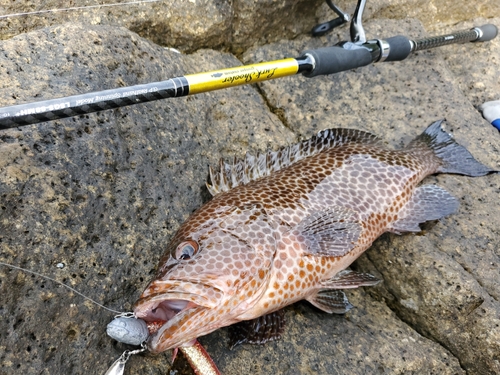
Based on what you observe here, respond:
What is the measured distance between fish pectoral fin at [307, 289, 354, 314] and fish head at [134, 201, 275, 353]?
1.73 feet

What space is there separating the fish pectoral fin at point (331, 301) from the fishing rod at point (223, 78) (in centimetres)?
145

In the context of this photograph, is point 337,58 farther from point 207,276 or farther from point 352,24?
point 207,276

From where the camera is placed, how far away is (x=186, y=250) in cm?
237

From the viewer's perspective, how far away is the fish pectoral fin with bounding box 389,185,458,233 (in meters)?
3.18

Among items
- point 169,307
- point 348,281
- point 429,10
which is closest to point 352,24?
point 429,10

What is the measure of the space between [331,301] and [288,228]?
1.95 feet

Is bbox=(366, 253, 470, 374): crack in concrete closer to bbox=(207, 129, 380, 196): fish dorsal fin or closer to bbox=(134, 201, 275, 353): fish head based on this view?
bbox=(207, 129, 380, 196): fish dorsal fin

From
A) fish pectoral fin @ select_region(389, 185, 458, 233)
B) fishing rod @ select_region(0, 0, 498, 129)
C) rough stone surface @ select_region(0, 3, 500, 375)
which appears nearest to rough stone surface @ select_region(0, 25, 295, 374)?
rough stone surface @ select_region(0, 3, 500, 375)

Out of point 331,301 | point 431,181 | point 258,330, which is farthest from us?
point 431,181

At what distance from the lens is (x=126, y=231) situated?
8.41 feet

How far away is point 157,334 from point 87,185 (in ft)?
3.13

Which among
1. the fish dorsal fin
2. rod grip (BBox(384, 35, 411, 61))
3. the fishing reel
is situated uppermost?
the fishing reel

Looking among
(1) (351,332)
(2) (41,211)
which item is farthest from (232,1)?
(1) (351,332)

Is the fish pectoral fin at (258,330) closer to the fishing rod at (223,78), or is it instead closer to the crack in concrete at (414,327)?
the crack in concrete at (414,327)
